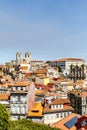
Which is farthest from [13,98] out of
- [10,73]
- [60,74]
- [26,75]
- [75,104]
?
[60,74]

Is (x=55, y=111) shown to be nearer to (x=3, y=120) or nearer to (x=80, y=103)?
(x=80, y=103)

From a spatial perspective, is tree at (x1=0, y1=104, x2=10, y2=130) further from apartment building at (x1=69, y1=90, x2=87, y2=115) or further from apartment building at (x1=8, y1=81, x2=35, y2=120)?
apartment building at (x1=69, y1=90, x2=87, y2=115)

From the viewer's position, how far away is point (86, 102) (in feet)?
273

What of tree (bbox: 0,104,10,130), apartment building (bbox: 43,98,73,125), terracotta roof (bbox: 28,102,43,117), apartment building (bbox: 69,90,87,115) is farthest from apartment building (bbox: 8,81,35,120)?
tree (bbox: 0,104,10,130)

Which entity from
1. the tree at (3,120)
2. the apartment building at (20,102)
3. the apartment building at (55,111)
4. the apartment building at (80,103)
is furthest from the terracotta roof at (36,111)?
the tree at (3,120)

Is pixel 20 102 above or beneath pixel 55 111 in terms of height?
above

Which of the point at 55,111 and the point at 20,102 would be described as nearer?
the point at 55,111

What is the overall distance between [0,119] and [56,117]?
3189 cm

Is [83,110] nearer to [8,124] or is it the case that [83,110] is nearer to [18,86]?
[18,86]

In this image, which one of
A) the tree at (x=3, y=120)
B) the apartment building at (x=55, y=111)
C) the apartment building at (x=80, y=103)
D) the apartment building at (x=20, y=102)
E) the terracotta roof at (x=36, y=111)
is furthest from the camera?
the apartment building at (x=80, y=103)

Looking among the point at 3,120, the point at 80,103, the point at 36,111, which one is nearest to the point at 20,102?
the point at 36,111

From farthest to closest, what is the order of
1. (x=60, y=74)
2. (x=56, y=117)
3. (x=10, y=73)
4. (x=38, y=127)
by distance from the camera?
1. (x=60, y=74)
2. (x=10, y=73)
3. (x=56, y=117)
4. (x=38, y=127)

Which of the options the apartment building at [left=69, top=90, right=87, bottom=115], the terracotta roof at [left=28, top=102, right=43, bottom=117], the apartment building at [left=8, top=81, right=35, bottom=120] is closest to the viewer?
the terracotta roof at [left=28, top=102, right=43, bottom=117]

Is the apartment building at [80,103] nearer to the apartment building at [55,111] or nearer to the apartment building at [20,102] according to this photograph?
the apartment building at [55,111]
